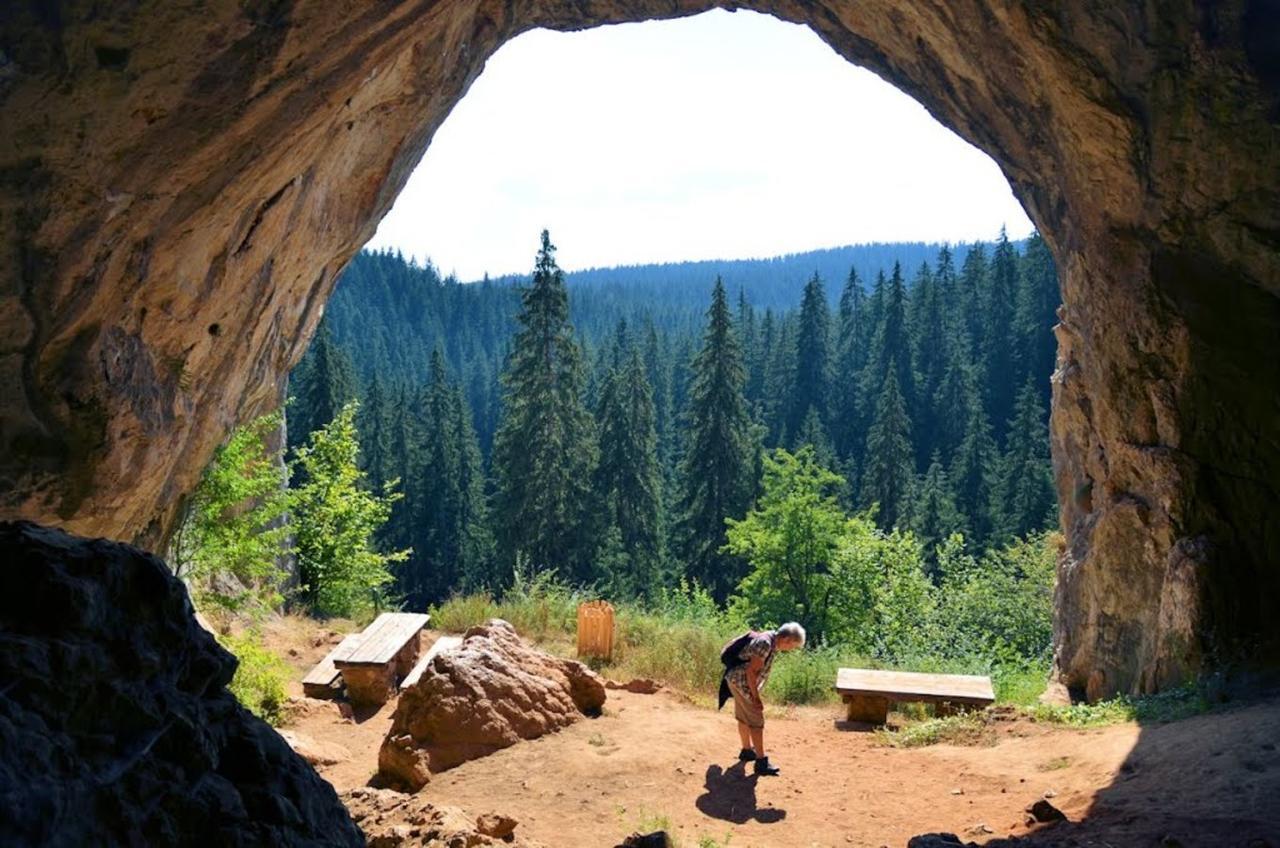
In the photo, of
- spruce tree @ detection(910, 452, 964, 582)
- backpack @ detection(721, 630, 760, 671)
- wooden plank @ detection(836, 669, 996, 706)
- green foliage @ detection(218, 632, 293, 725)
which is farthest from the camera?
spruce tree @ detection(910, 452, 964, 582)

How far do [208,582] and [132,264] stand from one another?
7378 millimetres

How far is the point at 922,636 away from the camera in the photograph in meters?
21.9

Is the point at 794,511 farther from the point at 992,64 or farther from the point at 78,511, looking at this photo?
the point at 78,511

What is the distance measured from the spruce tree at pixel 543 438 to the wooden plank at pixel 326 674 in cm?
2275

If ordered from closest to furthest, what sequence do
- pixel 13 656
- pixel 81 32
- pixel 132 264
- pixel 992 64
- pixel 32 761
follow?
1. pixel 32 761
2. pixel 13 656
3. pixel 81 32
4. pixel 132 264
5. pixel 992 64

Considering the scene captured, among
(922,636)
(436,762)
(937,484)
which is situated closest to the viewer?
(436,762)

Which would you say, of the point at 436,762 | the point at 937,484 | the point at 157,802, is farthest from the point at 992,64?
the point at 937,484

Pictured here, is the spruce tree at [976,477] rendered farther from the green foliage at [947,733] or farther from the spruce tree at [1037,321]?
the green foliage at [947,733]

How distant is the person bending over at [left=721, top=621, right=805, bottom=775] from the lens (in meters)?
8.98

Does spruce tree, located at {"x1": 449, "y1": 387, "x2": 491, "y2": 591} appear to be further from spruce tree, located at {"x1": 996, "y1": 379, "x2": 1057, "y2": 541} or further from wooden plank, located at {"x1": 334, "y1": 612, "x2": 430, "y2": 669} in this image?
wooden plank, located at {"x1": 334, "y1": 612, "x2": 430, "y2": 669}

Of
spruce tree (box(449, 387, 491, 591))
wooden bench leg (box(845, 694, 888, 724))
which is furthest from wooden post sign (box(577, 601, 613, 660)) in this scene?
spruce tree (box(449, 387, 491, 591))

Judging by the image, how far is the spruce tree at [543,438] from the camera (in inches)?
1385

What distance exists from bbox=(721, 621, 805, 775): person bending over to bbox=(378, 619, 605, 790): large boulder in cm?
200

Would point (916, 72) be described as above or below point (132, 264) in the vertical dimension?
above
